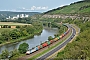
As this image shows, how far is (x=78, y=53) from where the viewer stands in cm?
2850

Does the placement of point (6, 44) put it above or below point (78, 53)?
below

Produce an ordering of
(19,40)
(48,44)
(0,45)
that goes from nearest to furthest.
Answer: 1. (48,44)
2. (0,45)
3. (19,40)

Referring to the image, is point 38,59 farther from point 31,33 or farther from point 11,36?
point 31,33

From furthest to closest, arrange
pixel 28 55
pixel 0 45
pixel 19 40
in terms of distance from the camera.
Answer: pixel 19 40 < pixel 0 45 < pixel 28 55

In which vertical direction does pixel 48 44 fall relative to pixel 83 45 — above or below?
below

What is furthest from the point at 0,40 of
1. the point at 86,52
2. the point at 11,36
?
the point at 86,52

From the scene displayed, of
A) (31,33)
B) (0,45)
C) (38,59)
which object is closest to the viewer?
(38,59)

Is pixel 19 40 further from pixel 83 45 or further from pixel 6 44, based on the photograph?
pixel 83 45

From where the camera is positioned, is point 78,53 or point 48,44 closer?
point 78,53

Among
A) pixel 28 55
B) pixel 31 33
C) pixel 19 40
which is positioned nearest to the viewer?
pixel 28 55

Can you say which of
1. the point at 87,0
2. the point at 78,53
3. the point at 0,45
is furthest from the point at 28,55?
the point at 87,0

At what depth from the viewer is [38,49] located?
47469 mm

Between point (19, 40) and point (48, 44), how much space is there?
18.7 metres

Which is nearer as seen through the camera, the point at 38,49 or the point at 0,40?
the point at 38,49
